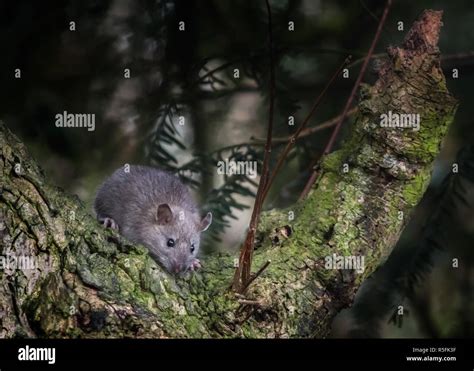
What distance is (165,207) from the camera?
4.12m

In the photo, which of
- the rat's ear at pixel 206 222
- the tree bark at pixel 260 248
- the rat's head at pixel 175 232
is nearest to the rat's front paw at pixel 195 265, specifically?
the tree bark at pixel 260 248

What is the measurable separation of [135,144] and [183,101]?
0.40m

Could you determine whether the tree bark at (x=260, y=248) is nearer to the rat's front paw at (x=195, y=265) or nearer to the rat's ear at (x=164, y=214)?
the rat's front paw at (x=195, y=265)

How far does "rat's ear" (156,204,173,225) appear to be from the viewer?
4.12 metres

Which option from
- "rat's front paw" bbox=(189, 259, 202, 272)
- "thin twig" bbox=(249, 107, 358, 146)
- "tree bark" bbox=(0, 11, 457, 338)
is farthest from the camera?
"thin twig" bbox=(249, 107, 358, 146)

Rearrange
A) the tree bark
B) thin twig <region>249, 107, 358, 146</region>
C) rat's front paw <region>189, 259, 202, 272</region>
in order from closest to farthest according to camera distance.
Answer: the tree bark
rat's front paw <region>189, 259, 202, 272</region>
thin twig <region>249, 107, 358, 146</region>

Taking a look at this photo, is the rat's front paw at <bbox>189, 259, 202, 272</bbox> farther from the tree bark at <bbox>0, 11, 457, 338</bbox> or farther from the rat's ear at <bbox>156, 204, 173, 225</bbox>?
the rat's ear at <bbox>156, 204, 173, 225</bbox>

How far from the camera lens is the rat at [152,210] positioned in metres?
4.13

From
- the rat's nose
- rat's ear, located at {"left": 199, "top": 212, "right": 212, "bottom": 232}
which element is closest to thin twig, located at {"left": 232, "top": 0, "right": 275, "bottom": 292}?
the rat's nose

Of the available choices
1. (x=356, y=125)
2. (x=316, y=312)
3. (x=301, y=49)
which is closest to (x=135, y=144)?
(x=301, y=49)

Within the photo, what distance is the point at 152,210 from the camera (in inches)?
169

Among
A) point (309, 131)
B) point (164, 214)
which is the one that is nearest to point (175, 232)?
point (164, 214)

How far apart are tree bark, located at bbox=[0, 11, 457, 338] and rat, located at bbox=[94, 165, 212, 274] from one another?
877 millimetres

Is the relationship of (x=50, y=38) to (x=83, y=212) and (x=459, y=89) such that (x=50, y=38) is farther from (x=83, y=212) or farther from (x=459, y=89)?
(x=459, y=89)
